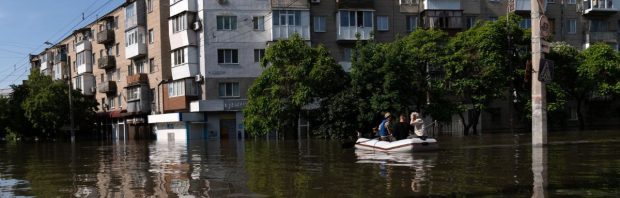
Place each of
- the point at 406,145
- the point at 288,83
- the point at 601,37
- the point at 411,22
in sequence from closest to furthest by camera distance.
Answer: the point at 406,145
the point at 288,83
the point at 411,22
the point at 601,37

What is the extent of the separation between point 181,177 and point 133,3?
51.8 metres

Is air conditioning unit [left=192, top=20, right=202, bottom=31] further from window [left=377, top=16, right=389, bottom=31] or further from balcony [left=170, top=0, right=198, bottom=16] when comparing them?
window [left=377, top=16, right=389, bottom=31]

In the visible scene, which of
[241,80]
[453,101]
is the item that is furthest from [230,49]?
[453,101]

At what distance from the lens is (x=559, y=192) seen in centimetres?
1057

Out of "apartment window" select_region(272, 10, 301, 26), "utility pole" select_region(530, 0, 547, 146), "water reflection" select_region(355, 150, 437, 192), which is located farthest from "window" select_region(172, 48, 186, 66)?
"utility pole" select_region(530, 0, 547, 146)

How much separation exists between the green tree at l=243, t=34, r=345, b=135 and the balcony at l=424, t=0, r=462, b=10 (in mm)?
16466

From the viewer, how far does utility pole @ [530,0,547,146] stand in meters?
22.0

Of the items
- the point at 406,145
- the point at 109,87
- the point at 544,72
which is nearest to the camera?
the point at 544,72

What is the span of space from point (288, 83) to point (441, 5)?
20.4 m

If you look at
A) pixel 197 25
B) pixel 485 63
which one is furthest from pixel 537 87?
pixel 197 25

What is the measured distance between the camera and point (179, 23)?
185 ft

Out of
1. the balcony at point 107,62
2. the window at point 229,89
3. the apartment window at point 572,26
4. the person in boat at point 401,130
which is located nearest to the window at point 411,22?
the apartment window at point 572,26

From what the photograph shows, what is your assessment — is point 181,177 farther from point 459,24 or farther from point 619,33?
point 619,33

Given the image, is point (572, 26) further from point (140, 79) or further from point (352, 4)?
point (140, 79)
